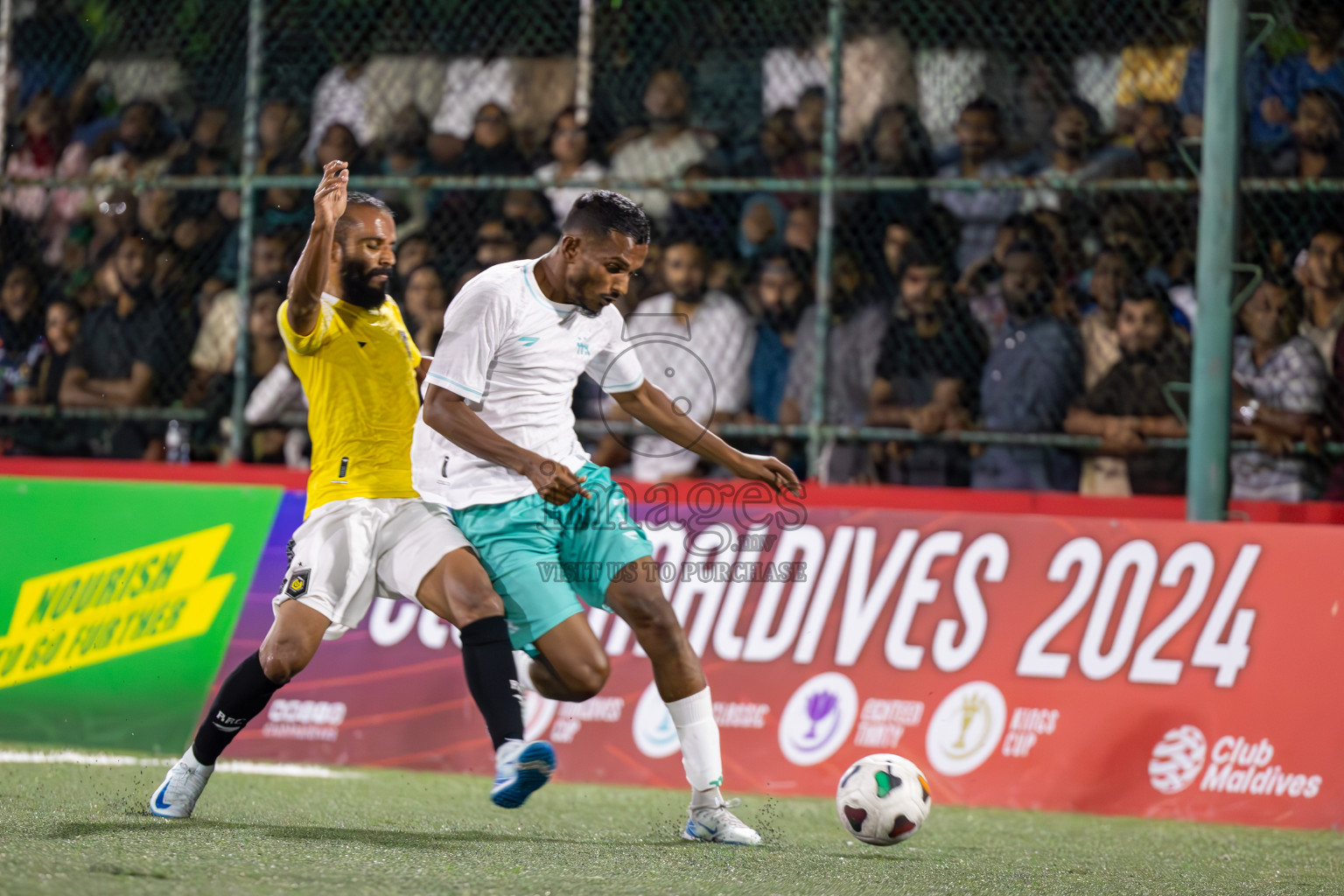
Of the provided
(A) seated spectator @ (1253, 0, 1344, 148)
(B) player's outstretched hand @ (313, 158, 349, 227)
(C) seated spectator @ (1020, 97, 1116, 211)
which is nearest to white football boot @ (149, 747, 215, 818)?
(B) player's outstretched hand @ (313, 158, 349, 227)

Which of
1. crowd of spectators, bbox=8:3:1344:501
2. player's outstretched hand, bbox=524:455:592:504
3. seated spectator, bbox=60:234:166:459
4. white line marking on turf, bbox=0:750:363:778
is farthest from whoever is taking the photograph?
seated spectator, bbox=60:234:166:459

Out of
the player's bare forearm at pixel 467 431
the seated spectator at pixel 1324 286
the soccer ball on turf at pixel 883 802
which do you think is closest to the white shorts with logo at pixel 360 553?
the player's bare forearm at pixel 467 431

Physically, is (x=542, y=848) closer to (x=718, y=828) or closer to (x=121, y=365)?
(x=718, y=828)

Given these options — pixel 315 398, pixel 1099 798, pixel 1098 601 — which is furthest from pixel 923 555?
pixel 315 398

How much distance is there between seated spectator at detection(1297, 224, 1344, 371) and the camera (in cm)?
750

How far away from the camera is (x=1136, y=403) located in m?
7.58

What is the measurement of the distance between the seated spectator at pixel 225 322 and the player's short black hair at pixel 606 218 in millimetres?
3656

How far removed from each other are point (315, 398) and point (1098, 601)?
3361 mm

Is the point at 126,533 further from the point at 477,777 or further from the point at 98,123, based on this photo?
the point at 98,123

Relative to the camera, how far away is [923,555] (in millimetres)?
7047

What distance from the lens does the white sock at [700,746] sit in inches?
210

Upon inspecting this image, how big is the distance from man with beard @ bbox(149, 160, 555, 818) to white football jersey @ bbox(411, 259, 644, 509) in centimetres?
11

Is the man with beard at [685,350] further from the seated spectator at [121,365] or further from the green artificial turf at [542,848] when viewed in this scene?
the seated spectator at [121,365]

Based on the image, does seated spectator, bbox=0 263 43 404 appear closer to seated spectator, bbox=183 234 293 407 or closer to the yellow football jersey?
seated spectator, bbox=183 234 293 407
